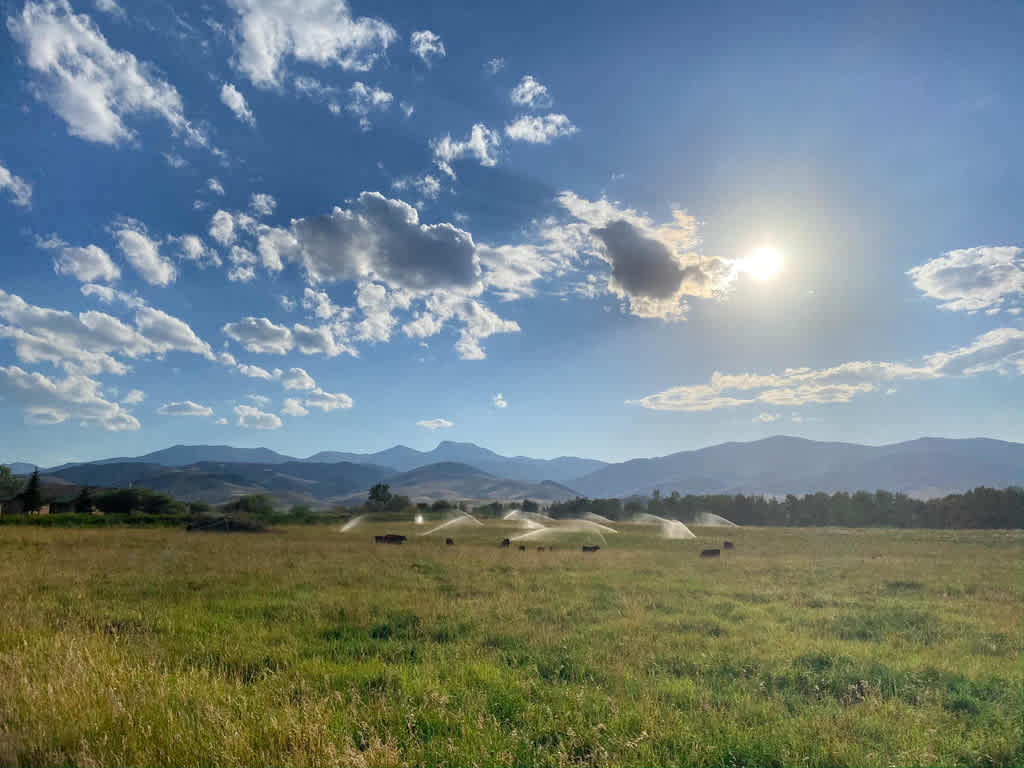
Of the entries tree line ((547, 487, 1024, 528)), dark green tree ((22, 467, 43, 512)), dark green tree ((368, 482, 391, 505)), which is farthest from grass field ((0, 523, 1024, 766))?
dark green tree ((22, 467, 43, 512))

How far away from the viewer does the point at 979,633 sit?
1374 centimetres

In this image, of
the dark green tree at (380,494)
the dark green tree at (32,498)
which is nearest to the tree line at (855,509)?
the dark green tree at (380,494)

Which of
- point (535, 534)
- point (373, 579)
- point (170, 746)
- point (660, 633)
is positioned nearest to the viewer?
point (170, 746)

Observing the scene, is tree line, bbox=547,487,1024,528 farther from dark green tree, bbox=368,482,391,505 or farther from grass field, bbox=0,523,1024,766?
grass field, bbox=0,523,1024,766

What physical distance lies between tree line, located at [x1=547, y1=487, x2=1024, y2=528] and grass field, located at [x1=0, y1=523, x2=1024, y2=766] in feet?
322

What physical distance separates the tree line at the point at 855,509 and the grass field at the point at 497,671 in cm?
9801

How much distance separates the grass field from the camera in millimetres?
6660

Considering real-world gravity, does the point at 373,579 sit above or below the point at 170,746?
below

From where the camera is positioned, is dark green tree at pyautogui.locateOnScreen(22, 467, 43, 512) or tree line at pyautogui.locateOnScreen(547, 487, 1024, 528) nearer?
tree line at pyautogui.locateOnScreen(547, 487, 1024, 528)

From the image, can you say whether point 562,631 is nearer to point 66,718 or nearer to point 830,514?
point 66,718

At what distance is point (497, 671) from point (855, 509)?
120193 millimetres

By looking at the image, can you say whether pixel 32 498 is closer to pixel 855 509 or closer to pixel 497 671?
pixel 497 671

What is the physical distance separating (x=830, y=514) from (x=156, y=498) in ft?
452

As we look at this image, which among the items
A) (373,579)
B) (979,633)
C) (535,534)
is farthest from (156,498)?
(979,633)
